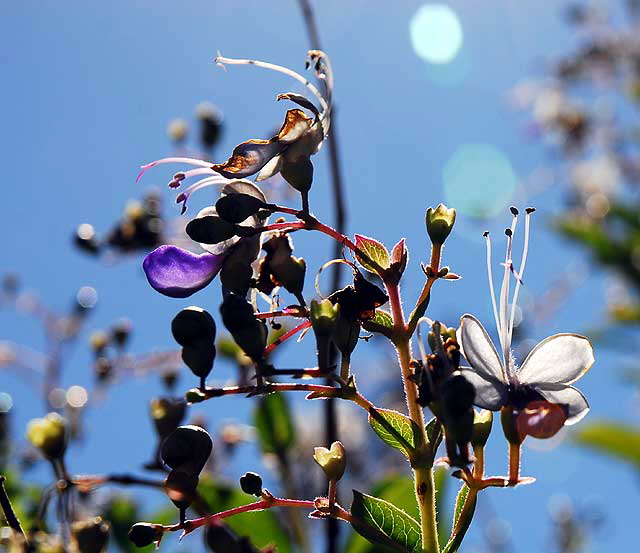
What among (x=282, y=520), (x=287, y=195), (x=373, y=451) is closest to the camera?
(x=282, y=520)

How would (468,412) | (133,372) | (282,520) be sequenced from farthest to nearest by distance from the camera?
1. (133,372)
2. (282,520)
3. (468,412)

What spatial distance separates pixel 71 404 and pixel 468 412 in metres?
1.48

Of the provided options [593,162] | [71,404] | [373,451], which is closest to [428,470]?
[71,404]

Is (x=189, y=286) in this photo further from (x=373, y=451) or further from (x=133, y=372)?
(x=373, y=451)

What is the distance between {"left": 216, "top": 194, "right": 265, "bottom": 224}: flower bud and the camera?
0.97 m

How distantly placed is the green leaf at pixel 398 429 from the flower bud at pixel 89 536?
33cm

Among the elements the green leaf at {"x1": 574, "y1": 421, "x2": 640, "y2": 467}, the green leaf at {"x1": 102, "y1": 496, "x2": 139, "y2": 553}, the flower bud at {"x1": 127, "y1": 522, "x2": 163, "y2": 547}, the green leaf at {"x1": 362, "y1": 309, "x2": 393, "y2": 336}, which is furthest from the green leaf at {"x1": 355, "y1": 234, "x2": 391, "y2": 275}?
the green leaf at {"x1": 574, "y1": 421, "x2": 640, "y2": 467}

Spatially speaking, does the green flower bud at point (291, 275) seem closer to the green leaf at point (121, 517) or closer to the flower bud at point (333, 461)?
the flower bud at point (333, 461)

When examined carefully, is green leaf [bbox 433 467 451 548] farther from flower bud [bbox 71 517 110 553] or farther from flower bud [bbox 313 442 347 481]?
flower bud [bbox 71 517 110 553]

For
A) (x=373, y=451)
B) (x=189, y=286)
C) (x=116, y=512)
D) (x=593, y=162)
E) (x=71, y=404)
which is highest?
(x=593, y=162)

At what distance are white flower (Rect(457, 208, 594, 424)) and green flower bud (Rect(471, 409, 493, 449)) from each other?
0.10 feet

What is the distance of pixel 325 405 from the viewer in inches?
54.1

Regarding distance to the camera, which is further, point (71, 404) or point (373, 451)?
point (373, 451)

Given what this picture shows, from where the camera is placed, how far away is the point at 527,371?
0.98 m
